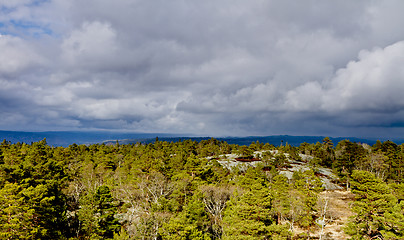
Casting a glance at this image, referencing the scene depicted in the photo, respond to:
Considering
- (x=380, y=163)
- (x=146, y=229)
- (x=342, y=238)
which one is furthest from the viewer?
(x=380, y=163)

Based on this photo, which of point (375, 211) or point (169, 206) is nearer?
point (375, 211)

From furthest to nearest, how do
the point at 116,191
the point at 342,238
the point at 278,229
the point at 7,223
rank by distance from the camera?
the point at 116,191 < the point at 342,238 < the point at 278,229 < the point at 7,223

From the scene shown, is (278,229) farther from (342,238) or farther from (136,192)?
(136,192)

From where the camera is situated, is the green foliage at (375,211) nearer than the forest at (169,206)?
No

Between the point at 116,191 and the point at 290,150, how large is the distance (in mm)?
111554

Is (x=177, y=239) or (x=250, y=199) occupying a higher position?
(x=250, y=199)

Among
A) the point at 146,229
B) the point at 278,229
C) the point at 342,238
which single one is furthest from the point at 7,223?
the point at 342,238

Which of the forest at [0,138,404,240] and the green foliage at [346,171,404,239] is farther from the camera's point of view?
the green foliage at [346,171,404,239]

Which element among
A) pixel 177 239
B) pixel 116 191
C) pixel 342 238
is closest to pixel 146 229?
pixel 177 239

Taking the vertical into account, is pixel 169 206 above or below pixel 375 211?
below

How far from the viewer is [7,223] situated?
78.5ft

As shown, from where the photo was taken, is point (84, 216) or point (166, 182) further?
point (166, 182)

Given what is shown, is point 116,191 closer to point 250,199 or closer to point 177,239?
point 177,239

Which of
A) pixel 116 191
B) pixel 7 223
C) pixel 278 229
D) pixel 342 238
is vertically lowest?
pixel 342 238
